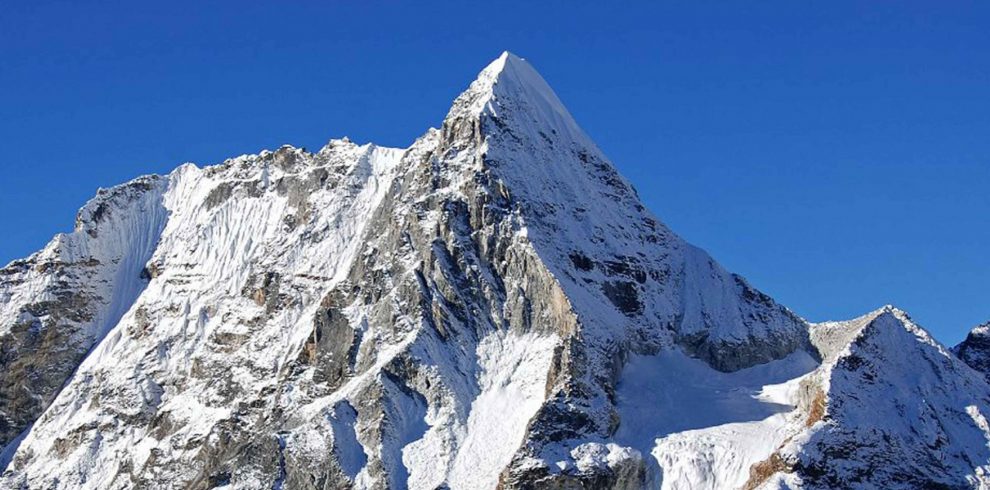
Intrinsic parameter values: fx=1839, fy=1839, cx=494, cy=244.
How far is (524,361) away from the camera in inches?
7776

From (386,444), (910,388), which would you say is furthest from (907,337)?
(386,444)

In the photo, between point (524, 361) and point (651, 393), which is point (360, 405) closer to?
point (524, 361)

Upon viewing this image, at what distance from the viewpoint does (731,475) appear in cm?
18112

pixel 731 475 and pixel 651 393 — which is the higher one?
pixel 651 393

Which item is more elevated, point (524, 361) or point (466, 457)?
point (524, 361)

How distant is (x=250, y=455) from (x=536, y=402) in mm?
31195

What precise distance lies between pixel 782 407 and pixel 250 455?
185 feet

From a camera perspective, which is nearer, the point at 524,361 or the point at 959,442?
the point at 959,442

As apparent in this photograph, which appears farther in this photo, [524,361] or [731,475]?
[524,361]

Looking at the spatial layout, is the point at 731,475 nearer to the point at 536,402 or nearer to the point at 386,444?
the point at 536,402

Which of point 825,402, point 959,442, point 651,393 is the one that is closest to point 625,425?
point 651,393

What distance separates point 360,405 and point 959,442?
61583 mm

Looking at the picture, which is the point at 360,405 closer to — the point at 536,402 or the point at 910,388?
the point at 536,402

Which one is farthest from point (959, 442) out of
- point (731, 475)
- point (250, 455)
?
point (250, 455)
